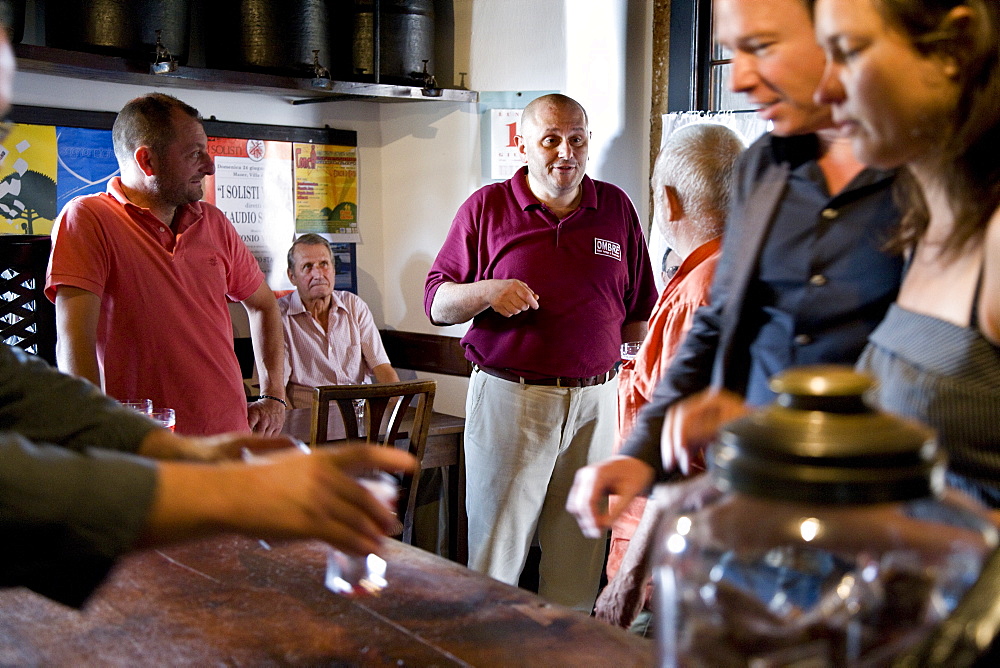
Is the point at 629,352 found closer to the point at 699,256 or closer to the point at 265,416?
the point at 699,256

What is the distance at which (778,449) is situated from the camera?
2.18ft

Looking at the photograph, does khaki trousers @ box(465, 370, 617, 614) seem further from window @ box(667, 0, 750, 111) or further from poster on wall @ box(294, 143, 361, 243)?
poster on wall @ box(294, 143, 361, 243)

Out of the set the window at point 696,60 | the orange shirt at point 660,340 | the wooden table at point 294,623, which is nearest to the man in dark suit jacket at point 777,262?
the wooden table at point 294,623

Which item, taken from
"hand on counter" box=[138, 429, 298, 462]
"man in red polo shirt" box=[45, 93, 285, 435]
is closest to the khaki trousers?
"man in red polo shirt" box=[45, 93, 285, 435]

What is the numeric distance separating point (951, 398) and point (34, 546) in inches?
35.7

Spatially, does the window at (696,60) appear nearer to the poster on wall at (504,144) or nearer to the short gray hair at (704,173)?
the poster on wall at (504,144)

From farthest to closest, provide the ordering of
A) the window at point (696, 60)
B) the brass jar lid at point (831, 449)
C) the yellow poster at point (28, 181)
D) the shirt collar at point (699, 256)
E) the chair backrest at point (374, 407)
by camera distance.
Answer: the window at point (696, 60), the yellow poster at point (28, 181), the chair backrest at point (374, 407), the shirt collar at point (699, 256), the brass jar lid at point (831, 449)

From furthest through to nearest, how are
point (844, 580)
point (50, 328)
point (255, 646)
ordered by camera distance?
point (50, 328) → point (255, 646) → point (844, 580)

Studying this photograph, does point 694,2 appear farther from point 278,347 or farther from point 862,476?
point 862,476

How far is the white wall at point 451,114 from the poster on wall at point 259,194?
0.14m

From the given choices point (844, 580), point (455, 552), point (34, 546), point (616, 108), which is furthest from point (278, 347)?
point (844, 580)

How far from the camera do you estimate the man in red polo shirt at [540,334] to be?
3.36m

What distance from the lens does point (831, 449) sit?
65cm

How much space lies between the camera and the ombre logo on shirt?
11.4ft
